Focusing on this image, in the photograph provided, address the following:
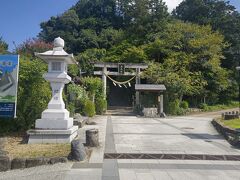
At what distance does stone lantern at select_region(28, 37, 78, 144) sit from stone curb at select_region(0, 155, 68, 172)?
7.76 ft

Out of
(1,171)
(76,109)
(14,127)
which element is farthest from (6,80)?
(76,109)

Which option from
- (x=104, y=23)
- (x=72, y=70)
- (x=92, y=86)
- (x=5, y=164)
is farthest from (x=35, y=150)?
(x=104, y=23)

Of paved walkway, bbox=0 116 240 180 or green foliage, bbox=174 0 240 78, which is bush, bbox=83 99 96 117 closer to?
paved walkway, bbox=0 116 240 180

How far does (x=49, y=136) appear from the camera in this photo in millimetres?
9922

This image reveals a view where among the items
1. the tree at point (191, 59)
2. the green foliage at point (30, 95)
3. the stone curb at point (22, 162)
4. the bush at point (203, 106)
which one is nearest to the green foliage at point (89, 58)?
the tree at point (191, 59)

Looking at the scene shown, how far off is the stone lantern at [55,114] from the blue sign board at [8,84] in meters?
0.86

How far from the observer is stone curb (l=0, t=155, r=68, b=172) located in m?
7.30

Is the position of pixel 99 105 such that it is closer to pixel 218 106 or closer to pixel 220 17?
pixel 218 106

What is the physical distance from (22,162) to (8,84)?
12.0ft

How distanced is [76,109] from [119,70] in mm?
9354

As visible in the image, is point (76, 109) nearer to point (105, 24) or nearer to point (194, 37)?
point (194, 37)

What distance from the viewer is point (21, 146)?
9.38 meters

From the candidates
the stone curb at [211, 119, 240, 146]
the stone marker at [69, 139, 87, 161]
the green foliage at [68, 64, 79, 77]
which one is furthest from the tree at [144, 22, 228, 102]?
the stone marker at [69, 139, 87, 161]

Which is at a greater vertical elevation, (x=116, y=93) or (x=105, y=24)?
(x=105, y=24)
